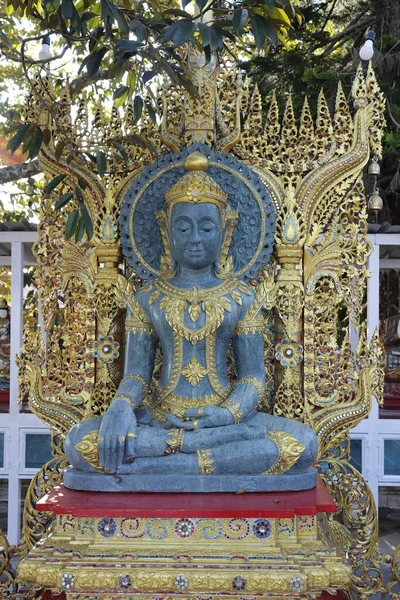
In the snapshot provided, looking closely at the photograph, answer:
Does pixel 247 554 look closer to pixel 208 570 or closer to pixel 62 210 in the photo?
pixel 208 570

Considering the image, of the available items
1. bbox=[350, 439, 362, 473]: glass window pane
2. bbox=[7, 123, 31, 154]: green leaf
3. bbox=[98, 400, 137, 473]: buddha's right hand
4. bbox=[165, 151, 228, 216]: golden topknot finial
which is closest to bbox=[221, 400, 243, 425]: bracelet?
bbox=[98, 400, 137, 473]: buddha's right hand

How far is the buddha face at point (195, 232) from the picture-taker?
4750 mm

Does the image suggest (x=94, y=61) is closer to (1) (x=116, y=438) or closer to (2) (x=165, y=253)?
(2) (x=165, y=253)

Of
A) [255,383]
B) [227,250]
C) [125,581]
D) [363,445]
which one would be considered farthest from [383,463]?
[125,581]

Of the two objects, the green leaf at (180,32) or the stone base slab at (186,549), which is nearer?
the green leaf at (180,32)

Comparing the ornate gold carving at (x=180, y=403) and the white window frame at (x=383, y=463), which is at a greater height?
the ornate gold carving at (x=180, y=403)

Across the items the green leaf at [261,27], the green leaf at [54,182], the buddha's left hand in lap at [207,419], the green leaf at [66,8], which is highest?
the green leaf at [66,8]

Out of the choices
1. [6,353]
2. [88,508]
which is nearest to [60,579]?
[88,508]

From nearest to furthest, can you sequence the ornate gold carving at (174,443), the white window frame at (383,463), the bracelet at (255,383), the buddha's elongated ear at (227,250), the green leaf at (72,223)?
the green leaf at (72,223)
the ornate gold carving at (174,443)
the bracelet at (255,383)
the buddha's elongated ear at (227,250)
the white window frame at (383,463)

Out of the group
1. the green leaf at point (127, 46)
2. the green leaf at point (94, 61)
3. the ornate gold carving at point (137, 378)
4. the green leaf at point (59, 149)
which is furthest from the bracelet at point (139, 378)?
the green leaf at point (127, 46)

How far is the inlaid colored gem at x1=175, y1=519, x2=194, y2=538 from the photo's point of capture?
12.8 ft

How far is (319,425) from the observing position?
5.01 metres

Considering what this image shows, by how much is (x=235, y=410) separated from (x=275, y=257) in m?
1.30

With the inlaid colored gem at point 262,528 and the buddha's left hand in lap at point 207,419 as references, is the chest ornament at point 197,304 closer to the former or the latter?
the buddha's left hand in lap at point 207,419
